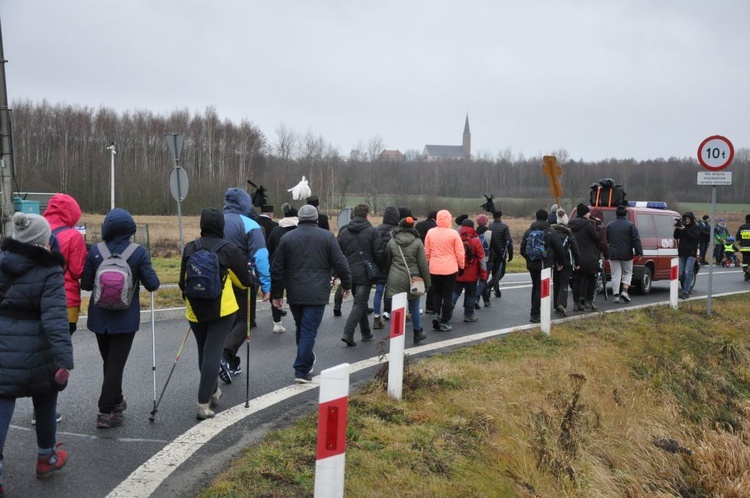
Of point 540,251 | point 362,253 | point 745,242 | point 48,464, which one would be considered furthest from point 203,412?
point 745,242

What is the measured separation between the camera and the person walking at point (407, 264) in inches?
388

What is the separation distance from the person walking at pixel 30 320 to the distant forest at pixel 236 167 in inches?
2326

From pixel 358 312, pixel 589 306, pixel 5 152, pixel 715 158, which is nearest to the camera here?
pixel 358 312

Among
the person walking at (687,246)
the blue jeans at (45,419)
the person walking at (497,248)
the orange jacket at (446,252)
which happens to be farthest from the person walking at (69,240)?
the person walking at (687,246)

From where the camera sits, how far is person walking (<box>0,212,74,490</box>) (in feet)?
14.7

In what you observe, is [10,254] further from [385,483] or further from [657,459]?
[657,459]

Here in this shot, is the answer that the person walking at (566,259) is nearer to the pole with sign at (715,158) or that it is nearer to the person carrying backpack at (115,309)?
the pole with sign at (715,158)

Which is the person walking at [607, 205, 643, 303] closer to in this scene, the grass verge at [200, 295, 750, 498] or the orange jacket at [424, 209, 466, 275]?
the grass verge at [200, 295, 750, 498]

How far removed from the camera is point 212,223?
20.2ft

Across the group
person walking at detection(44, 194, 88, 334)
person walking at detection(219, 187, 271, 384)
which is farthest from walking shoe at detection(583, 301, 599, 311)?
person walking at detection(44, 194, 88, 334)

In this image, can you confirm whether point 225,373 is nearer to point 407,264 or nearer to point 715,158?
point 407,264

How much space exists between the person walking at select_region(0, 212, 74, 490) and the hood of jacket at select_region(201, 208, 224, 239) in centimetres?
165

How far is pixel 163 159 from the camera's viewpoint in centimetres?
8319

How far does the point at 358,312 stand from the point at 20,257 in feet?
18.2
